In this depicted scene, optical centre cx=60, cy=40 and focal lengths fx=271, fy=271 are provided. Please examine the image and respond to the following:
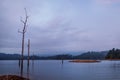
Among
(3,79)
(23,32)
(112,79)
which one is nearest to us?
(3,79)

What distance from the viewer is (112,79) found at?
39562mm

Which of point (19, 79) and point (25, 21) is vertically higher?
point (25, 21)

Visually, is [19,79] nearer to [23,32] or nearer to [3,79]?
[3,79]

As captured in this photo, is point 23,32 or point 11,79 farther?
point 23,32

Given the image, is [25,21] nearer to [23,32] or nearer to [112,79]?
[23,32]

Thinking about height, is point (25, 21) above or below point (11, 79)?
above

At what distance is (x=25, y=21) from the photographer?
4178cm

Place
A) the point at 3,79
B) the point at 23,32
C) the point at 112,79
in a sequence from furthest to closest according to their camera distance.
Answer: the point at 23,32, the point at 112,79, the point at 3,79

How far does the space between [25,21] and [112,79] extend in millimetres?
15719

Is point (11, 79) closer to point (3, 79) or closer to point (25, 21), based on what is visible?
point (3, 79)

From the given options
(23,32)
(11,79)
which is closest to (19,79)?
(11,79)

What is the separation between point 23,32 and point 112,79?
15295 mm

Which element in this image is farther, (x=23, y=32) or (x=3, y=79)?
(x=23, y=32)

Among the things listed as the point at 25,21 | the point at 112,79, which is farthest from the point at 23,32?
the point at 112,79
